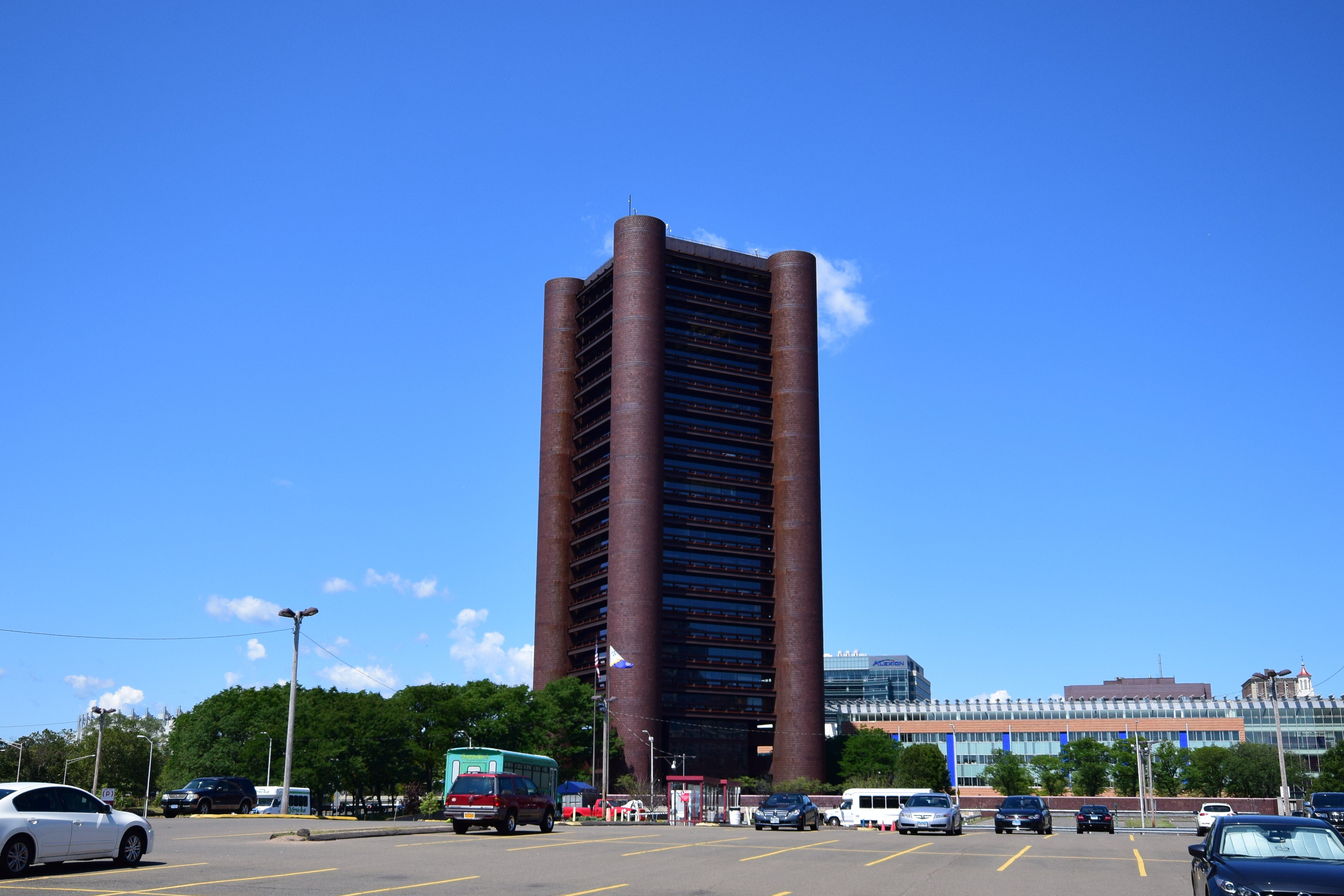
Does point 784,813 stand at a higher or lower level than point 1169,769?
higher

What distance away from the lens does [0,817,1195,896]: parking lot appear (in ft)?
62.5

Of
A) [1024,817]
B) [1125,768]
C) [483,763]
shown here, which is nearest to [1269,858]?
[1024,817]

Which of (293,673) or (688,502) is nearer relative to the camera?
(293,673)

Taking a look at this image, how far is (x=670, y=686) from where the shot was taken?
121 meters

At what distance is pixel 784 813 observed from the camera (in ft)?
151

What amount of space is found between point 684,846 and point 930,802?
15.7 m

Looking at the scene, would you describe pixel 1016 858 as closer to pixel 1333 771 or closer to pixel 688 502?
pixel 688 502

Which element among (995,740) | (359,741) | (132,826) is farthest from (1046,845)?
(995,740)

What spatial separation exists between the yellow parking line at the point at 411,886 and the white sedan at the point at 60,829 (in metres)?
6.62

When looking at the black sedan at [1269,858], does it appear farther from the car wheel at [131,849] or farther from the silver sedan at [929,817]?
the silver sedan at [929,817]

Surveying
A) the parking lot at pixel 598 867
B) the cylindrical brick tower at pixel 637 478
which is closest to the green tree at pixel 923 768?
the cylindrical brick tower at pixel 637 478

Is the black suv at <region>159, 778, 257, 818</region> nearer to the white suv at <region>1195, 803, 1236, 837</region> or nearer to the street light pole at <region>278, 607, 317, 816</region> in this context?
the street light pole at <region>278, 607, 317, 816</region>

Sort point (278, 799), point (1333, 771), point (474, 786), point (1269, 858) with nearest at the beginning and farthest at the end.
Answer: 1. point (1269, 858)
2. point (474, 786)
3. point (278, 799)
4. point (1333, 771)

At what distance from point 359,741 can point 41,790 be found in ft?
242
